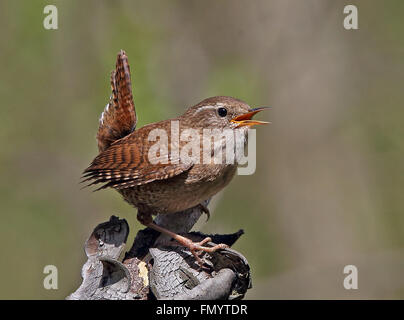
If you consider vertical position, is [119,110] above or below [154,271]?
above

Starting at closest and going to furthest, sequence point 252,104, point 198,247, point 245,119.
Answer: point 198,247
point 245,119
point 252,104

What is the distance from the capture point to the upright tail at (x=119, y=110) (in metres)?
3.59

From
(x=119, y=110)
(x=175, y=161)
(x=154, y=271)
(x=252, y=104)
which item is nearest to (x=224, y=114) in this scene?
(x=175, y=161)

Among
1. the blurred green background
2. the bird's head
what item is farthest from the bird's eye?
the blurred green background

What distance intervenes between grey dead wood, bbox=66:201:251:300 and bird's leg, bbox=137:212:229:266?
29 millimetres

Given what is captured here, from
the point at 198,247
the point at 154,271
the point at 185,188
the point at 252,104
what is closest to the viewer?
the point at 154,271

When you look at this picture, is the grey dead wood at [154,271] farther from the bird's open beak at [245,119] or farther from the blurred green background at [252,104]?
the blurred green background at [252,104]

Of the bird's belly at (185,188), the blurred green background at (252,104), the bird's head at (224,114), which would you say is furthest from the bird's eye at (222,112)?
the blurred green background at (252,104)

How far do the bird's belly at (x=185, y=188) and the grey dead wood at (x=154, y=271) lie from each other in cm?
26

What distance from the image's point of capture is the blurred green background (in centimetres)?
397

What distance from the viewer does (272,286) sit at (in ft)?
11.3

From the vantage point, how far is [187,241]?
2.94 metres

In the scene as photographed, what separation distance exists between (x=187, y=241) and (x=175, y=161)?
0.48 metres

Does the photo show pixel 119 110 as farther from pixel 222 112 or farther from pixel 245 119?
pixel 245 119
